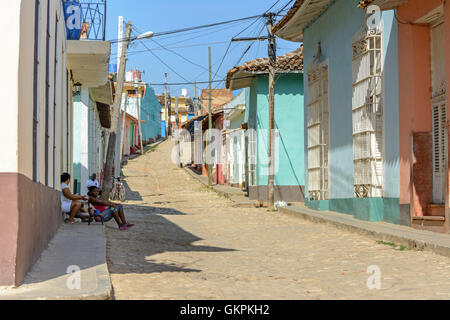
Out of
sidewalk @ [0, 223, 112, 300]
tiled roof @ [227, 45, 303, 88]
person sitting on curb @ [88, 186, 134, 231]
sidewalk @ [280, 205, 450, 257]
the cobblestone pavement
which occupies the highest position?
tiled roof @ [227, 45, 303, 88]

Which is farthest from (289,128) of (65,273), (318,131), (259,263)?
(65,273)

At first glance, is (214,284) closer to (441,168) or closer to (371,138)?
(441,168)

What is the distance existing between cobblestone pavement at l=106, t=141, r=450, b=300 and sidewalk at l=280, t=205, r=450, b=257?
0.15 meters

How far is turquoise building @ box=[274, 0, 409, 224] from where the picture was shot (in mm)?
11812

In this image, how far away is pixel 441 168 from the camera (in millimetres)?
10711

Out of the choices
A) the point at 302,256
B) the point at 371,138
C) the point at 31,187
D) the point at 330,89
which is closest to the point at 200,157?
the point at 330,89

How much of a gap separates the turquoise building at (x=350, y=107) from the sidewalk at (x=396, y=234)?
367 mm

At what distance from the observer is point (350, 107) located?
13883mm

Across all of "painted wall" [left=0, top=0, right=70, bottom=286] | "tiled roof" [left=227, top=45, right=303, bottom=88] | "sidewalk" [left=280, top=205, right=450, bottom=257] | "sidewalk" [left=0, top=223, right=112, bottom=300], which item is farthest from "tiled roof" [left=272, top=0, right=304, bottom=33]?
"painted wall" [left=0, top=0, right=70, bottom=286]

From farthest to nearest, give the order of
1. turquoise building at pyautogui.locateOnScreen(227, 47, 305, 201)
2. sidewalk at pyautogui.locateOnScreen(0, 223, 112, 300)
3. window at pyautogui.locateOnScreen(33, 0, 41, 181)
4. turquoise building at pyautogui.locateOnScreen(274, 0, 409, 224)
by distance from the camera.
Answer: turquoise building at pyautogui.locateOnScreen(227, 47, 305, 201) → turquoise building at pyautogui.locateOnScreen(274, 0, 409, 224) → window at pyautogui.locateOnScreen(33, 0, 41, 181) → sidewalk at pyautogui.locateOnScreen(0, 223, 112, 300)

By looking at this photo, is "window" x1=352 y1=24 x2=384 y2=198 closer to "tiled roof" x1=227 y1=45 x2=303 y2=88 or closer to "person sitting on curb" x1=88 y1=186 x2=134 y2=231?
"person sitting on curb" x1=88 y1=186 x2=134 y2=231

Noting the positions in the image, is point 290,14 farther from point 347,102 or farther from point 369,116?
point 369,116

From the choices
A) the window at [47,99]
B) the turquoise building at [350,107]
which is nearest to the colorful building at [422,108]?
the turquoise building at [350,107]
